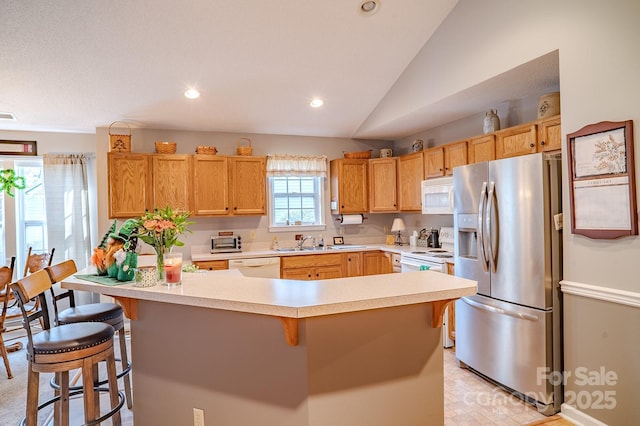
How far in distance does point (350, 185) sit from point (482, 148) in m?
2.03

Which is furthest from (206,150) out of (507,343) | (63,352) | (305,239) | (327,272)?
(507,343)

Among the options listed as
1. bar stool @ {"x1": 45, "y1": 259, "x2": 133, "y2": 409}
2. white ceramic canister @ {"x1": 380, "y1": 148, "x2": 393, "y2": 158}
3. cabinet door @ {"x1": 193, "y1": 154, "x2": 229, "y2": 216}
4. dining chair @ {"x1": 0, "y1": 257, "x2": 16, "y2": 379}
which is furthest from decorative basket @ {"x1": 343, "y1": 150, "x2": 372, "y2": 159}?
dining chair @ {"x1": 0, "y1": 257, "x2": 16, "y2": 379}

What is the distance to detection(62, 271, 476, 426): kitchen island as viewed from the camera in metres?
1.67

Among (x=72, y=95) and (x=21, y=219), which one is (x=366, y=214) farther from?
(x=21, y=219)

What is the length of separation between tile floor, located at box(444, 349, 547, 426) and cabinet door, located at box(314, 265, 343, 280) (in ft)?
6.49

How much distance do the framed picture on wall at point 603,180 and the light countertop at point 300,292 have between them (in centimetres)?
118

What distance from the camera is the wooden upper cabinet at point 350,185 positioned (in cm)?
526

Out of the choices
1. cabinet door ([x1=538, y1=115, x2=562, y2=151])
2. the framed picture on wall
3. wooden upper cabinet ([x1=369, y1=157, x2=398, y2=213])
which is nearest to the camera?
the framed picture on wall

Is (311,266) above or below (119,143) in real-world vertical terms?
below

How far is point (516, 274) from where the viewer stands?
2.80 meters

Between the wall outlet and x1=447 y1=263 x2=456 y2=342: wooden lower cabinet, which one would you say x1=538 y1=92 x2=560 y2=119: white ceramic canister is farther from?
the wall outlet

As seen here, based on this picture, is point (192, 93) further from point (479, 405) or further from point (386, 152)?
point (479, 405)

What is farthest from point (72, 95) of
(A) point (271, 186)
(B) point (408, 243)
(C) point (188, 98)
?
(B) point (408, 243)

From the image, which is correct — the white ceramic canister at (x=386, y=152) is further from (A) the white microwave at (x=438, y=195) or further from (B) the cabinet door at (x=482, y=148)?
(B) the cabinet door at (x=482, y=148)
